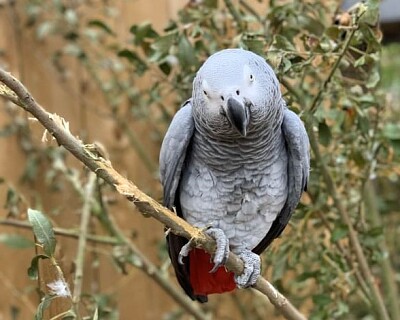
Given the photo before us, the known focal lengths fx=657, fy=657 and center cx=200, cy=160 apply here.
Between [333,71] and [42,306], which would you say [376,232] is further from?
[42,306]

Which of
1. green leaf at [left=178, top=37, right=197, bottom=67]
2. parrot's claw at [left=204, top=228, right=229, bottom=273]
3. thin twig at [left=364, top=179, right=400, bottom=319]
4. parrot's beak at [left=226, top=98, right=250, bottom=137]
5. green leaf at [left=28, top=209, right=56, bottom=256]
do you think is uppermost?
green leaf at [left=178, top=37, right=197, bottom=67]

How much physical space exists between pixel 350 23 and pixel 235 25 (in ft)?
0.81

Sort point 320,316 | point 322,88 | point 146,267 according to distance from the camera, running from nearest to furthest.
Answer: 1. point 322,88
2. point 320,316
3. point 146,267

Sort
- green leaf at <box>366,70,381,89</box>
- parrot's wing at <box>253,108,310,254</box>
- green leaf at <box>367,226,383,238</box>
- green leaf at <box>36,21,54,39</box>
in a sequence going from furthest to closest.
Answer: green leaf at <box>36,21,54,39</box> < green leaf at <box>367,226,383,238</box> < green leaf at <box>366,70,381,89</box> < parrot's wing at <box>253,108,310,254</box>

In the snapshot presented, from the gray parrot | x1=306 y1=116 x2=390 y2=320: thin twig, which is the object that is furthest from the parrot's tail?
x1=306 y1=116 x2=390 y2=320: thin twig

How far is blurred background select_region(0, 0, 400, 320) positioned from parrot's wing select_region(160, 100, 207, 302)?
9 cm

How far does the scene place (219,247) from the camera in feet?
2.48

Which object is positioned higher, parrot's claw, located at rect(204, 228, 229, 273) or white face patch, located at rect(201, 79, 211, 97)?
white face patch, located at rect(201, 79, 211, 97)

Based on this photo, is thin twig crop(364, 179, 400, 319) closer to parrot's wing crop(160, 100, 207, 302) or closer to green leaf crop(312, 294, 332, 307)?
green leaf crop(312, 294, 332, 307)

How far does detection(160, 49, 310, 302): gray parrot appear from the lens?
0.72m

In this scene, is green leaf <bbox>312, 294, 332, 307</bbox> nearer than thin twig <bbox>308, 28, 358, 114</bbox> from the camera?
No

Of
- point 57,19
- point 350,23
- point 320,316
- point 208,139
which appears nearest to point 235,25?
point 350,23

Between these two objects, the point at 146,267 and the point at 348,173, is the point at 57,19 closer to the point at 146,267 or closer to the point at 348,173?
the point at 146,267

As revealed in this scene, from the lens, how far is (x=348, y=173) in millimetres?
1079
